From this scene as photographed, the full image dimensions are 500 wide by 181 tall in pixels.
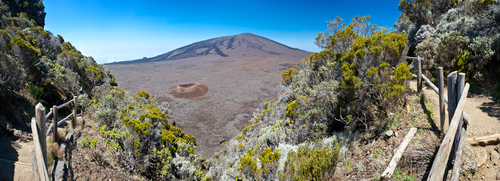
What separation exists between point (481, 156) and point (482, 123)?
1.29 m

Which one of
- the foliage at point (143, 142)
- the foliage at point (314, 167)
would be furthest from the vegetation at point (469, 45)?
the foliage at point (143, 142)

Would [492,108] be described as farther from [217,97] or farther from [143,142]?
[217,97]

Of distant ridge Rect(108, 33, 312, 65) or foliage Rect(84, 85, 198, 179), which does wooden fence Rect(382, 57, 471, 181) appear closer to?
foliage Rect(84, 85, 198, 179)

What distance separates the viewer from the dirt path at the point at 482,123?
8.79 ft

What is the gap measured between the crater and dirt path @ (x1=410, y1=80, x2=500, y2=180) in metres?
17.5

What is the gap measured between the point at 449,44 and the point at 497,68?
4.12 feet

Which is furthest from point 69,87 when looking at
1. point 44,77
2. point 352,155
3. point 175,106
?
point 352,155

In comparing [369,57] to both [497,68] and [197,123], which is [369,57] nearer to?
[497,68]

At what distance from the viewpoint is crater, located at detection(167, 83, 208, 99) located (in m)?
19.9

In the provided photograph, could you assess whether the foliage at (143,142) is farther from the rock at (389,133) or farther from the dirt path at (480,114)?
the dirt path at (480,114)

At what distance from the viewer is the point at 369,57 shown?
4840 mm

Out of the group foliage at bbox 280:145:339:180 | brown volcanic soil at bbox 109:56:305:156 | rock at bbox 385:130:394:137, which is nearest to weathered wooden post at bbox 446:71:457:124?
rock at bbox 385:130:394:137

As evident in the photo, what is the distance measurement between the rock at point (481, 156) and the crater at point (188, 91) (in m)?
18.6

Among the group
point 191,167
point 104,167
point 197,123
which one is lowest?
point 197,123
